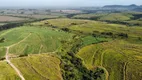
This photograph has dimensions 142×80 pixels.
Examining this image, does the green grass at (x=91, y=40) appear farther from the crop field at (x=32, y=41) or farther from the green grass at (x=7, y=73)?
the green grass at (x=7, y=73)

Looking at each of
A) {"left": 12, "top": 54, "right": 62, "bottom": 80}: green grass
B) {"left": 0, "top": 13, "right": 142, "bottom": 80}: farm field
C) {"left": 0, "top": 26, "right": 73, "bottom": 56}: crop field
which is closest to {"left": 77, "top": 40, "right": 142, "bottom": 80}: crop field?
{"left": 0, "top": 13, "right": 142, "bottom": 80}: farm field

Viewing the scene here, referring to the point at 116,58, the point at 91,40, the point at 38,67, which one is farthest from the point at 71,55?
the point at 91,40

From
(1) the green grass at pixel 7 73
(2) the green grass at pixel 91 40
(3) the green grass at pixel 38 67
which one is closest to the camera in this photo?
(1) the green grass at pixel 7 73

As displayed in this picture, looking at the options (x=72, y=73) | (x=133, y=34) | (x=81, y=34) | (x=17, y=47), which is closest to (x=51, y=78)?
(x=72, y=73)

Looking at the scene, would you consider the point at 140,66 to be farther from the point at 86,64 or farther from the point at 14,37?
the point at 14,37

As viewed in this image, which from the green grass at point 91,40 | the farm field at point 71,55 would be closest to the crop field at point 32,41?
the farm field at point 71,55

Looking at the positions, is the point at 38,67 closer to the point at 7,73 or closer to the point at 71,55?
the point at 7,73
